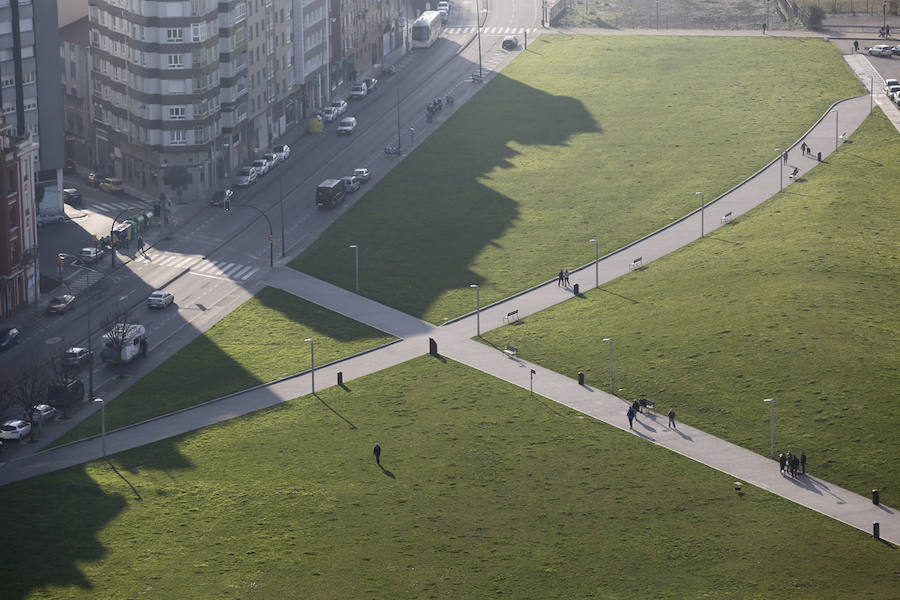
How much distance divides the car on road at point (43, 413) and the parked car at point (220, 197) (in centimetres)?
5616

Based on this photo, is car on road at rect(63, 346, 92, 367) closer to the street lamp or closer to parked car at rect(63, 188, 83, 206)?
the street lamp

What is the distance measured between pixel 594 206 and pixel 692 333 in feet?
146

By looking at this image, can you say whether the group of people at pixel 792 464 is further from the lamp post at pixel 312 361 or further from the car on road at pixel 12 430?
the car on road at pixel 12 430

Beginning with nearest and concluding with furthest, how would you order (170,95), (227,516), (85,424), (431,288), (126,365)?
Result: (227,516)
(85,424)
(126,365)
(431,288)
(170,95)

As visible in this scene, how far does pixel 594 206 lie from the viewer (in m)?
200

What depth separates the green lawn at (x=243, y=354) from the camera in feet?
483

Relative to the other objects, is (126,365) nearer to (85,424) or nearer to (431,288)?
(85,424)

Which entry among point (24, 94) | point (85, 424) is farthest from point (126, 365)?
point (24, 94)

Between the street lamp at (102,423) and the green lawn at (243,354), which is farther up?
the street lamp at (102,423)

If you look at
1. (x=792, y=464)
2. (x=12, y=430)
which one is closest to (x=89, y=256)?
(x=12, y=430)

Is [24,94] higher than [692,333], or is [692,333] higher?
[24,94]

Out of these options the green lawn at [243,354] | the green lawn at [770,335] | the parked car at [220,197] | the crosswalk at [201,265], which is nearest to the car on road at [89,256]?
the crosswalk at [201,265]

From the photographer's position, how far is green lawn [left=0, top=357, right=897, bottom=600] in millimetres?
117188

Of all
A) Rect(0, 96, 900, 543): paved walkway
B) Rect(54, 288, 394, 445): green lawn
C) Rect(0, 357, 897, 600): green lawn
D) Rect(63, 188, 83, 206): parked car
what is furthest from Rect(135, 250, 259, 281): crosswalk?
Rect(0, 357, 897, 600): green lawn
